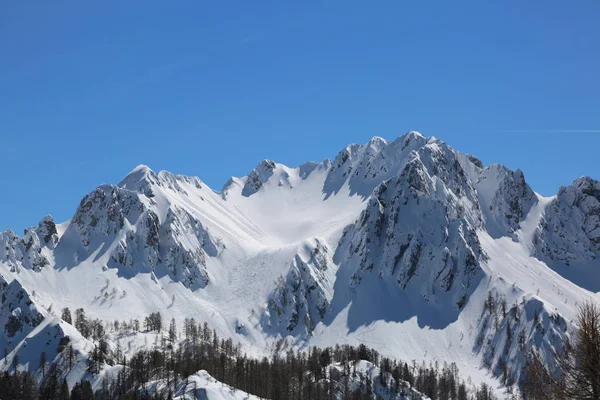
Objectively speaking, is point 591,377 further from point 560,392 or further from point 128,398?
point 128,398

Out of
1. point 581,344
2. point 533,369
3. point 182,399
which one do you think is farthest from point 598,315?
point 182,399

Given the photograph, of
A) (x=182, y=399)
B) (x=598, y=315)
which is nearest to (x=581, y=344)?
(x=598, y=315)

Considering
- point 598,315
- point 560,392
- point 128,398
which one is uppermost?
point 128,398

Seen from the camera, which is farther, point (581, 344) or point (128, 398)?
point (128, 398)

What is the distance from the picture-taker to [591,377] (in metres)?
34.4

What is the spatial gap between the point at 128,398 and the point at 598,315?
179738 millimetres

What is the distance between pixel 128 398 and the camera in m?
197

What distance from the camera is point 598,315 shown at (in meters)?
34.4

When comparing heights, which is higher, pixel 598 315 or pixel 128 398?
pixel 128 398

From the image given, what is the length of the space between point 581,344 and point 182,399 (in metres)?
175

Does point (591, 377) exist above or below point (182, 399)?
below

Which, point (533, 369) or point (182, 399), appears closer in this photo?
point (533, 369)

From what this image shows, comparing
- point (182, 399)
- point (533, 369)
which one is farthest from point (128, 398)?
point (533, 369)

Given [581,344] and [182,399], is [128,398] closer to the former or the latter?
[182,399]
